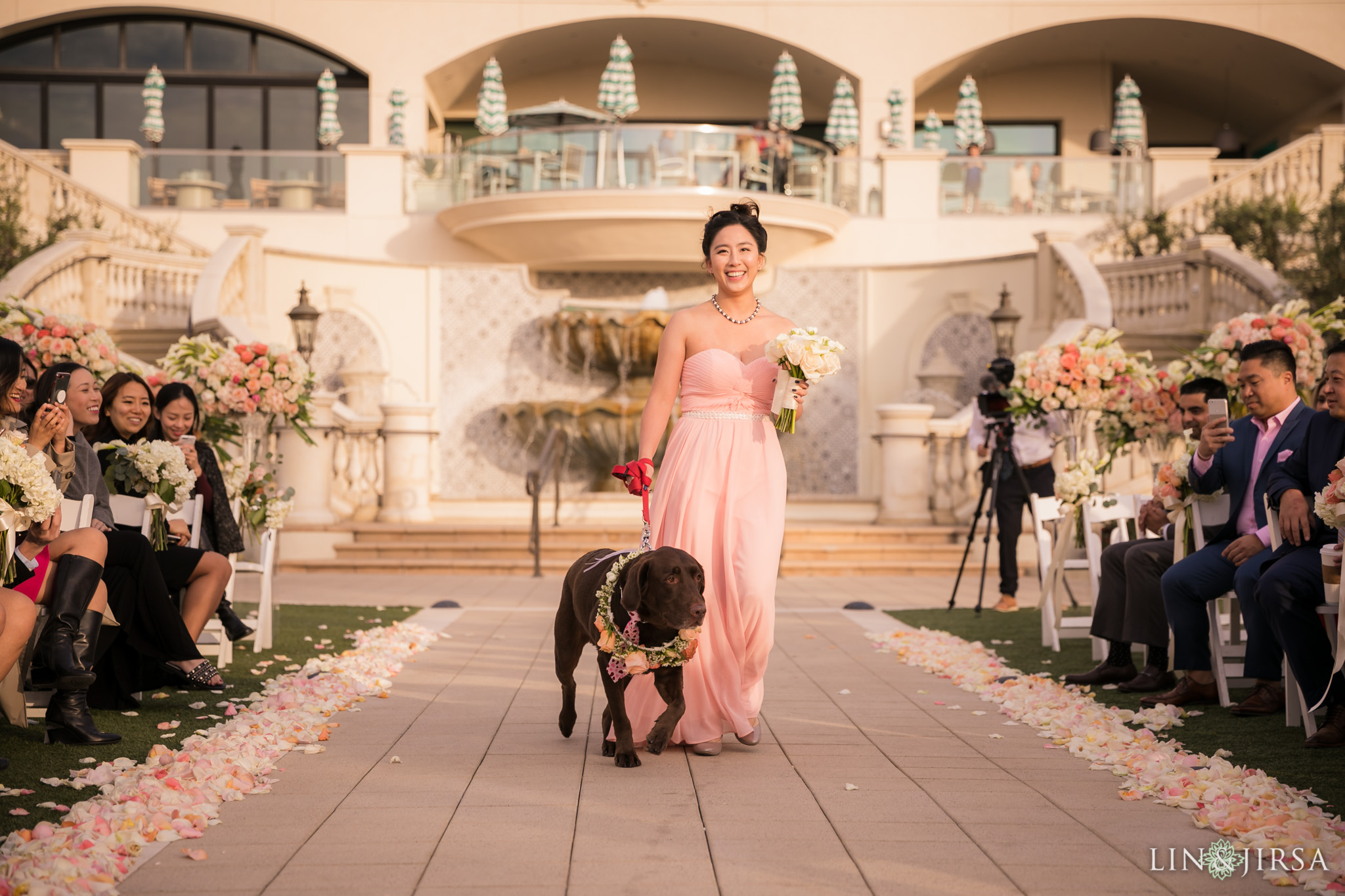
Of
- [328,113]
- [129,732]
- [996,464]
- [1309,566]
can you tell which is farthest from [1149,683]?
[328,113]

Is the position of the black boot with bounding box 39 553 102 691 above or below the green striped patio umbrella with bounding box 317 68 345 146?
below

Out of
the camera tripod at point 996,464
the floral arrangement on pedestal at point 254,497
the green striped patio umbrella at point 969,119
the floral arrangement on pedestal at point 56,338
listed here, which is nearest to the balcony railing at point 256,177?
the green striped patio umbrella at point 969,119

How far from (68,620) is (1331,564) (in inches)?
191

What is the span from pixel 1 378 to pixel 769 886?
3.46 m

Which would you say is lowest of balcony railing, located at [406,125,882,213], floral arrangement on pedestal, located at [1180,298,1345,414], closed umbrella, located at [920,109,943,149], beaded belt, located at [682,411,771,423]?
beaded belt, located at [682,411,771,423]

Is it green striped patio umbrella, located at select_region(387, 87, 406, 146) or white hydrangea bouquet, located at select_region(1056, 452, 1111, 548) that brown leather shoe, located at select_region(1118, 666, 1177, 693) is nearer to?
white hydrangea bouquet, located at select_region(1056, 452, 1111, 548)

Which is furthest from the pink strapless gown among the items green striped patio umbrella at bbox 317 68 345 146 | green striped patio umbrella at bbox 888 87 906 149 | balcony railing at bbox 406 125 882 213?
green striped patio umbrella at bbox 317 68 345 146

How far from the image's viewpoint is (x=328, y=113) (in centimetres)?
2647

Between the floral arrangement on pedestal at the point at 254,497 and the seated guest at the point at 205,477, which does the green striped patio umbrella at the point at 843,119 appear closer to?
the floral arrangement on pedestal at the point at 254,497

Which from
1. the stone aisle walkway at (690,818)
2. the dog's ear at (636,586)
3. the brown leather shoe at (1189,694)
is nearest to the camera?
the stone aisle walkway at (690,818)

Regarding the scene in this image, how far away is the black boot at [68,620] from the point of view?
4941 mm

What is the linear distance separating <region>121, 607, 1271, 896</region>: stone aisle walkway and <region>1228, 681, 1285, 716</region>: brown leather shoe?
37.9 inches

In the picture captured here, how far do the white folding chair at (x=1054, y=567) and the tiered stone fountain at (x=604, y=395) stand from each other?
36.4 feet

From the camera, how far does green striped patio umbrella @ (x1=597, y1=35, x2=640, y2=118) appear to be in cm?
2455
